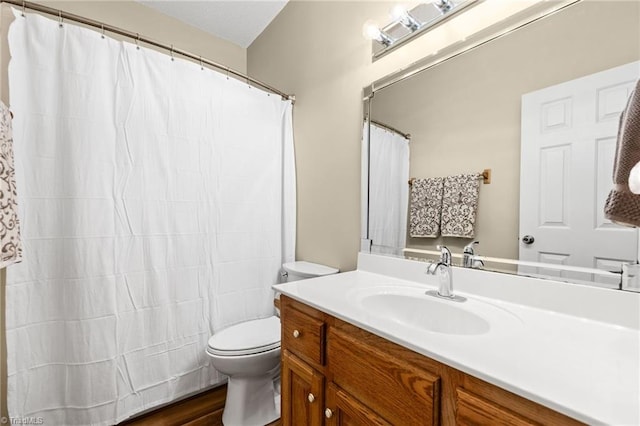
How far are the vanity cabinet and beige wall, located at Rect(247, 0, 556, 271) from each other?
674mm

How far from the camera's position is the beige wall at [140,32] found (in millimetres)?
1309

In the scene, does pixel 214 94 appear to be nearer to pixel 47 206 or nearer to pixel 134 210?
pixel 134 210

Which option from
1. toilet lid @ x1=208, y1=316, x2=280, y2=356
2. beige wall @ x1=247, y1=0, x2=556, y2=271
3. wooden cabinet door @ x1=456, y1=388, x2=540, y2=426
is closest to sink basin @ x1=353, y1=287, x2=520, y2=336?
wooden cabinet door @ x1=456, y1=388, x2=540, y2=426

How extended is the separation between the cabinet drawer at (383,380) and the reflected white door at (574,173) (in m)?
0.61

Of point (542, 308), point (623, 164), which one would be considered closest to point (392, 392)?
point (542, 308)

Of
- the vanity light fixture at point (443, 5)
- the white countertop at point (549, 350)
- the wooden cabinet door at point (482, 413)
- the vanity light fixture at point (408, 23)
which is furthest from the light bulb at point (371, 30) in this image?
the wooden cabinet door at point (482, 413)

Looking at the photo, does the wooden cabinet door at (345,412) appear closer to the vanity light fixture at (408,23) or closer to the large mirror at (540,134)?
the large mirror at (540,134)

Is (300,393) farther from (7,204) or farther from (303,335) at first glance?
(7,204)

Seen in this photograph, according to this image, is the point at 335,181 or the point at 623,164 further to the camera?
the point at 335,181

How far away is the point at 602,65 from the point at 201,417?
2297 millimetres

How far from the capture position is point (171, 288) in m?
1.60

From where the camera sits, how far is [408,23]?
1.29 m

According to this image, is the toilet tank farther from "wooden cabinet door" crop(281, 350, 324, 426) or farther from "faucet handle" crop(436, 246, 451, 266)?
"faucet handle" crop(436, 246, 451, 266)

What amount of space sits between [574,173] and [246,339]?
157cm
